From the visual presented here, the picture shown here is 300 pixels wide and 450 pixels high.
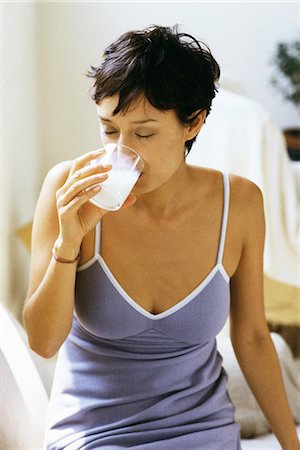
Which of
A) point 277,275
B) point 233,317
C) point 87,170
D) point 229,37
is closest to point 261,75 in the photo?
point 229,37

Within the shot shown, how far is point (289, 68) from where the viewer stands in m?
4.08

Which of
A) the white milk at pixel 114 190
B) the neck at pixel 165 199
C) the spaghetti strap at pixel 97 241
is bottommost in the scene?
the spaghetti strap at pixel 97 241

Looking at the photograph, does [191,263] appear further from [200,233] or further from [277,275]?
[277,275]

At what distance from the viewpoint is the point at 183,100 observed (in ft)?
3.98

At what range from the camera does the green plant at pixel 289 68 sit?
13.4 ft

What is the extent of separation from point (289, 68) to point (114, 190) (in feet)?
10.3

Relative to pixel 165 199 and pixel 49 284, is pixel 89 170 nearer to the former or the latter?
pixel 49 284

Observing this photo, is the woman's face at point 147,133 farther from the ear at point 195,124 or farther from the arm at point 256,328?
the arm at point 256,328

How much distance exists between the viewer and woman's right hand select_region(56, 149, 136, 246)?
110cm

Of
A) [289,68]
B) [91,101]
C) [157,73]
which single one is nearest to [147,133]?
[157,73]

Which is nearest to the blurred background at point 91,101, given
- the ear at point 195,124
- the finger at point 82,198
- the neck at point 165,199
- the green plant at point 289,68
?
the green plant at point 289,68

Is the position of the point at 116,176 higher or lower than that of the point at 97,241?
higher

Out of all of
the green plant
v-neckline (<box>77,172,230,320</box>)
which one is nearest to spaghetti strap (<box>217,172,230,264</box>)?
v-neckline (<box>77,172,230,320</box>)

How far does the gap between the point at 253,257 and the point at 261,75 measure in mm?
2909
